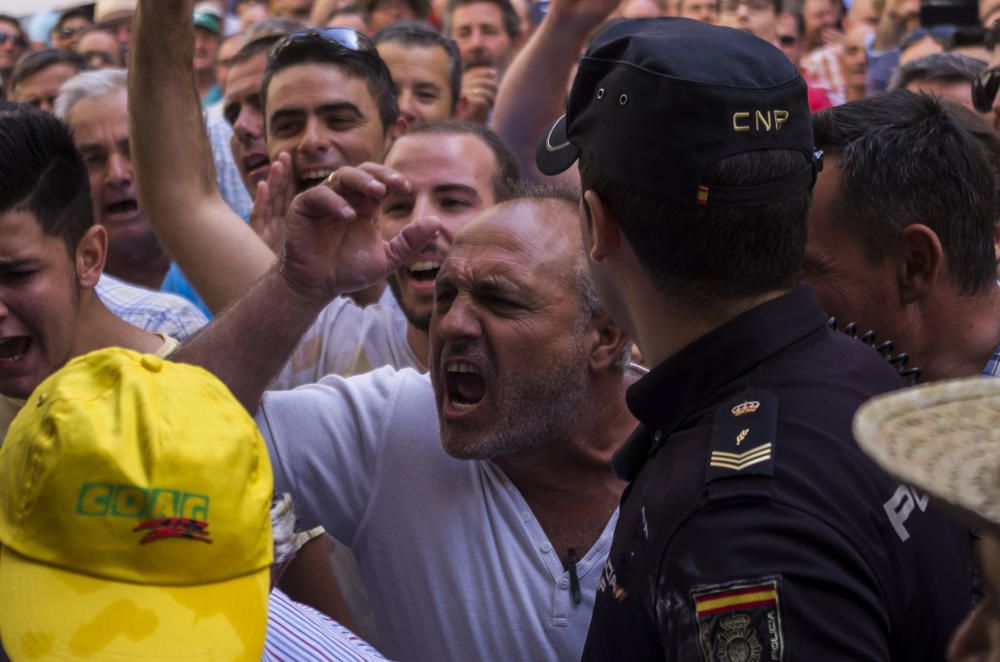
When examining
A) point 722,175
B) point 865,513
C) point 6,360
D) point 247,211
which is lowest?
point 247,211

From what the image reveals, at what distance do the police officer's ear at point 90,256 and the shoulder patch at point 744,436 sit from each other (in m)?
1.98

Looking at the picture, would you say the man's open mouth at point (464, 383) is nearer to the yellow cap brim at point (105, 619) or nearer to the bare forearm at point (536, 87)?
the yellow cap brim at point (105, 619)

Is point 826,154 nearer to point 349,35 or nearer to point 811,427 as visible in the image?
point 811,427

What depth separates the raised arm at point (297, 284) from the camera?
2.54m

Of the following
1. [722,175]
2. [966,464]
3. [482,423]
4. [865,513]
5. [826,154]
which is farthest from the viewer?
[482,423]

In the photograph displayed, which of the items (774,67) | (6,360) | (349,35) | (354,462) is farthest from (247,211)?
(774,67)

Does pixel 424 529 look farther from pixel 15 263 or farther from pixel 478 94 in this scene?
pixel 478 94

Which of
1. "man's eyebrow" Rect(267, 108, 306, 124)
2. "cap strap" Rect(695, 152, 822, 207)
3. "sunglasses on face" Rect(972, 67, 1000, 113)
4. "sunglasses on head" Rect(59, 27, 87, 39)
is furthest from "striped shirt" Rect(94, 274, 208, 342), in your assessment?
"sunglasses on head" Rect(59, 27, 87, 39)

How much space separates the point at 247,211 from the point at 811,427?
425 centimetres

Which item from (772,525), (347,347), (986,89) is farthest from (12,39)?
(772,525)

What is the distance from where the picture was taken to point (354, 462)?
8.85ft

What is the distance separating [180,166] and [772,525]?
79.6 inches

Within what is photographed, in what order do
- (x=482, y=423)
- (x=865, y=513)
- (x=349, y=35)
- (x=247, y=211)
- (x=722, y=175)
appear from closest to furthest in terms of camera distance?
(x=865, y=513) → (x=722, y=175) → (x=482, y=423) → (x=349, y=35) → (x=247, y=211)

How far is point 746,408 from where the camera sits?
1.77 meters
